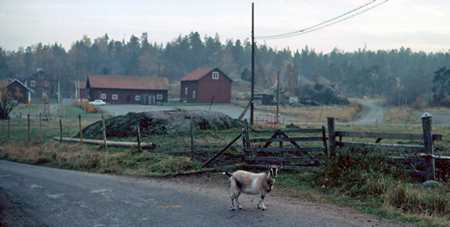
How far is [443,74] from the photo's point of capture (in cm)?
9681

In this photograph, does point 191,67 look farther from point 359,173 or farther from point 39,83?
point 359,173

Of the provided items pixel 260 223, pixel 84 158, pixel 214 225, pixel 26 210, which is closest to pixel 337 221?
pixel 260 223

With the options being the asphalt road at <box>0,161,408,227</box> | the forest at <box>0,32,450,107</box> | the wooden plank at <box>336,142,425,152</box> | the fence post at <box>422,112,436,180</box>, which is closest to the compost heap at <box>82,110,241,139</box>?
the asphalt road at <box>0,161,408,227</box>

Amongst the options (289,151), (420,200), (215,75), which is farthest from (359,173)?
(215,75)

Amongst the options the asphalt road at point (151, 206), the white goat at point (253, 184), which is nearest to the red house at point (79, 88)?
the asphalt road at point (151, 206)

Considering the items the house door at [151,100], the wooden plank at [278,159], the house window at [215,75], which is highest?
the house window at [215,75]

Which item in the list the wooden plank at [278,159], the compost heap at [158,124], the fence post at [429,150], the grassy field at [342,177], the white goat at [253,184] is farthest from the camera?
the compost heap at [158,124]

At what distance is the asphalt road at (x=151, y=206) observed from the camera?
8.62 m

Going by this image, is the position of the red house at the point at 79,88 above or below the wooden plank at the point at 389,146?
above

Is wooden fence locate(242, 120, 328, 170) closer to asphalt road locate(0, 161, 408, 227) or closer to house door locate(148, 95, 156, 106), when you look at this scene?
asphalt road locate(0, 161, 408, 227)

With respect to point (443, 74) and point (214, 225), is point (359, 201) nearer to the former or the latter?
point (214, 225)

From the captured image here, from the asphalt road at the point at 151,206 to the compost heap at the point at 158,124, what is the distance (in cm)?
1405

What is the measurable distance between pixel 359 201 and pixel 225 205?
3408mm

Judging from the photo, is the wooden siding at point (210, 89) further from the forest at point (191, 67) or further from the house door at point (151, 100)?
the forest at point (191, 67)
